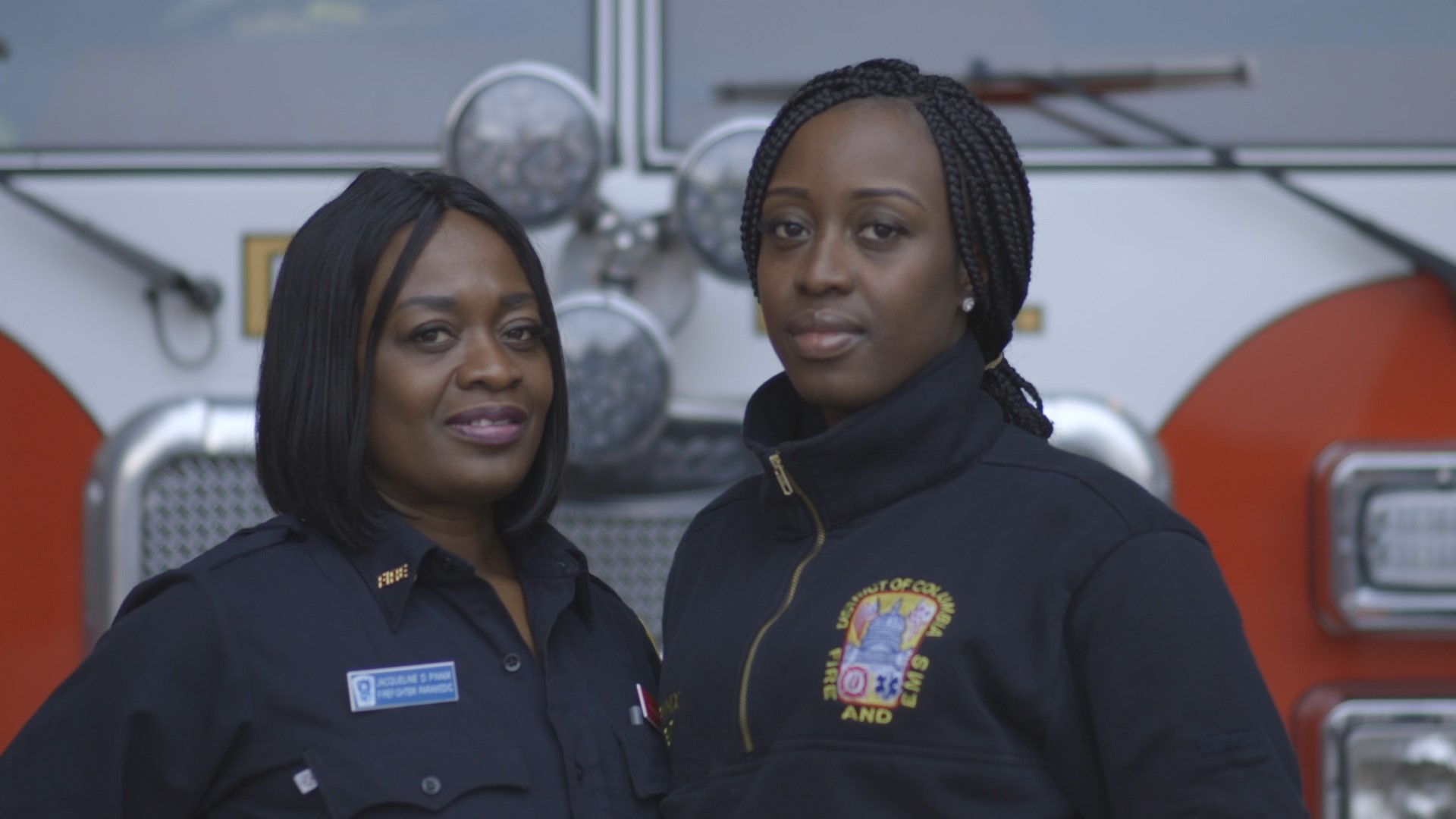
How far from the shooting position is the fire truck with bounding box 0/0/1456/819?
2301mm

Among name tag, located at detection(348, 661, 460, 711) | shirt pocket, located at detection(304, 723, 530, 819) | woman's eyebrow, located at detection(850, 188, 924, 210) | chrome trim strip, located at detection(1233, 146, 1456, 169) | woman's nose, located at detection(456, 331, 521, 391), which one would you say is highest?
chrome trim strip, located at detection(1233, 146, 1456, 169)

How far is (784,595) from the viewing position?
58.7 inches

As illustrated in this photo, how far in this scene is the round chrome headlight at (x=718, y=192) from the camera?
2266mm

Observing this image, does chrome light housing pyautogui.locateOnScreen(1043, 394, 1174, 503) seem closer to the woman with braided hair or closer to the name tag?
the woman with braided hair

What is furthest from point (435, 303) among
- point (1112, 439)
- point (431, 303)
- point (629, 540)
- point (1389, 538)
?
point (1389, 538)

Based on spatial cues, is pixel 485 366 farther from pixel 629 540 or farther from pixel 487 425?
pixel 629 540

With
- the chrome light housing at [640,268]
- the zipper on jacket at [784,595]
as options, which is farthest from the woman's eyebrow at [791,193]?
the chrome light housing at [640,268]

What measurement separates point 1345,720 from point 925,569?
112 centimetres

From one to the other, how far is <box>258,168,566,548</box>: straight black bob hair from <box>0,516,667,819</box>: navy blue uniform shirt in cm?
4

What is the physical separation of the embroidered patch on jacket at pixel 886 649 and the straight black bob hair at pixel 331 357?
0.51m

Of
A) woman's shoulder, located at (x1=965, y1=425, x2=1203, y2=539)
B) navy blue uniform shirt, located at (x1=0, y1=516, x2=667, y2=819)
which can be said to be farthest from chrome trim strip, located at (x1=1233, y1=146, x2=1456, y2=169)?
navy blue uniform shirt, located at (x1=0, y1=516, x2=667, y2=819)

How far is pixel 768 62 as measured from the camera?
8.00 feet

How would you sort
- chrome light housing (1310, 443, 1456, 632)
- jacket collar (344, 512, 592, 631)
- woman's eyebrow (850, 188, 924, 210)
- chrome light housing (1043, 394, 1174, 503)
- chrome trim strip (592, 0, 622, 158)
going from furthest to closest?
chrome trim strip (592, 0, 622, 158) < chrome light housing (1043, 394, 1174, 503) < chrome light housing (1310, 443, 1456, 632) < jacket collar (344, 512, 592, 631) < woman's eyebrow (850, 188, 924, 210)

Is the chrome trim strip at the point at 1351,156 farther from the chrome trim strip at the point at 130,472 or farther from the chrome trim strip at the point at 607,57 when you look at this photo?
the chrome trim strip at the point at 130,472
